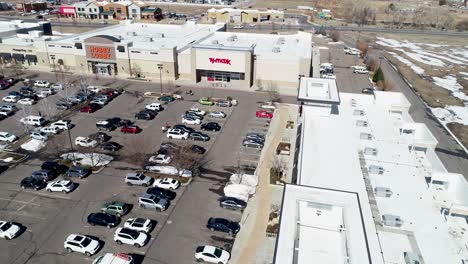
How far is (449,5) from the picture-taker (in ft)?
518

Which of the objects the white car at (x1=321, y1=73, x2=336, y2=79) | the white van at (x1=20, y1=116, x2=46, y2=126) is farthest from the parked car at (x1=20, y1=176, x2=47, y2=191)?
the white car at (x1=321, y1=73, x2=336, y2=79)

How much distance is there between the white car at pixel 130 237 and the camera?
24.5 m

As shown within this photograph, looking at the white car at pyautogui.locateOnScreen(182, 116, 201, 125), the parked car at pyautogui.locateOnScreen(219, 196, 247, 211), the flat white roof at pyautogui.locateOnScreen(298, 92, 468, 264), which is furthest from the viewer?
the white car at pyautogui.locateOnScreen(182, 116, 201, 125)

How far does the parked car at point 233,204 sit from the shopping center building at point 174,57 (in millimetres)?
30307

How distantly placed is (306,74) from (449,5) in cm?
14431

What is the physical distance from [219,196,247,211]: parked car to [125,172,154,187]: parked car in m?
7.32

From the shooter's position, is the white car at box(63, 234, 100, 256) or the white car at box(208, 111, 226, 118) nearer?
the white car at box(63, 234, 100, 256)

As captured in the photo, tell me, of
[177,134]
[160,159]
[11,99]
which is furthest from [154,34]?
[160,159]

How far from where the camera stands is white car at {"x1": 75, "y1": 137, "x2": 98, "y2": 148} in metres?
37.5

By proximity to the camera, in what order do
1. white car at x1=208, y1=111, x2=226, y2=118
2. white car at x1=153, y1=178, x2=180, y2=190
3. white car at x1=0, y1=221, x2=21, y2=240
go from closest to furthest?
1. white car at x1=0, y1=221, x2=21, y2=240
2. white car at x1=153, y1=178, x2=180, y2=190
3. white car at x1=208, y1=111, x2=226, y2=118

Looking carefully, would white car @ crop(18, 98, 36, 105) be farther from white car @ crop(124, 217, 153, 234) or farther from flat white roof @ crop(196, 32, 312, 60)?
white car @ crop(124, 217, 153, 234)

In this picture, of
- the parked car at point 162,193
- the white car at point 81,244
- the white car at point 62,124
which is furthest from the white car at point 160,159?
the white car at point 62,124

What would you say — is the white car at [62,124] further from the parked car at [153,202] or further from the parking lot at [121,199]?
the parked car at [153,202]

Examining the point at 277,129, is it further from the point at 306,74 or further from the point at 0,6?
the point at 0,6
